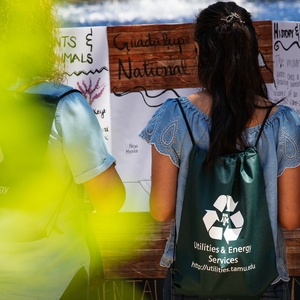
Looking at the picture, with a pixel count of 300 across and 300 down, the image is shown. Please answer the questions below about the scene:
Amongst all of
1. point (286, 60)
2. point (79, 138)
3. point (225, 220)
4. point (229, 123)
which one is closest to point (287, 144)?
point (229, 123)

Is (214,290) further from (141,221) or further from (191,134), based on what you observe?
(141,221)

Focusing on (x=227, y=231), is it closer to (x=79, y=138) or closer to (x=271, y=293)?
(x=271, y=293)

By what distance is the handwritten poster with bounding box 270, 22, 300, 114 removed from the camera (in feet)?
11.4

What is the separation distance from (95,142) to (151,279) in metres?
1.97

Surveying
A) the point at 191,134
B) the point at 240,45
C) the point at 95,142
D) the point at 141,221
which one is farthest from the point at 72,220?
the point at 141,221

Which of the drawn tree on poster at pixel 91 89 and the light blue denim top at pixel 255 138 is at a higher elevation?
the drawn tree on poster at pixel 91 89

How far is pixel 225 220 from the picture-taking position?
1933mm

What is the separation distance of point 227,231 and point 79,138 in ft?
1.89

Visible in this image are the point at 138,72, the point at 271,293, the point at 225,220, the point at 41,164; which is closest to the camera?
the point at 41,164

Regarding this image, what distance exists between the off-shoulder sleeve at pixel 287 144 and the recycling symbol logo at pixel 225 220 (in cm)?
Result: 23

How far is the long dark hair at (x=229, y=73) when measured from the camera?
1.96m

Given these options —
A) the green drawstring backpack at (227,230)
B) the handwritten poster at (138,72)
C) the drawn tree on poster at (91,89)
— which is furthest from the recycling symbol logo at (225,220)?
the drawn tree on poster at (91,89)

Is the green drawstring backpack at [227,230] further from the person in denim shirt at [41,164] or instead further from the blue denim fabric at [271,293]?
the person in denim shirt at [41,164]

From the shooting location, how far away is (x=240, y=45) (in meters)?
1.99
